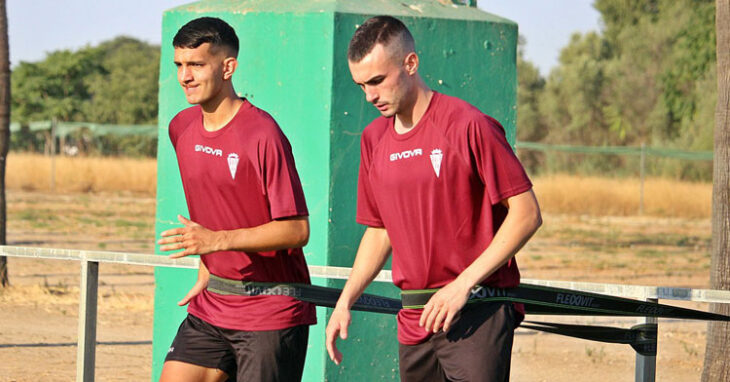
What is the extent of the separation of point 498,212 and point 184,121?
144 centimetres

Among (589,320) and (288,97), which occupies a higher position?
(288,97)

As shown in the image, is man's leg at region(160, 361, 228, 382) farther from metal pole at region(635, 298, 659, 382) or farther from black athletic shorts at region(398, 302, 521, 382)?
metal pole at region(635, 298, 659, 382)

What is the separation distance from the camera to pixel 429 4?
22.2ft

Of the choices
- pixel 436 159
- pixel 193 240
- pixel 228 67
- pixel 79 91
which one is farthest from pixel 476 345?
pixel 79 91

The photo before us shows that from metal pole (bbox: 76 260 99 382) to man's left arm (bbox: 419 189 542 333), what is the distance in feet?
7.04

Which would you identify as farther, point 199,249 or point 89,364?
point 89,364

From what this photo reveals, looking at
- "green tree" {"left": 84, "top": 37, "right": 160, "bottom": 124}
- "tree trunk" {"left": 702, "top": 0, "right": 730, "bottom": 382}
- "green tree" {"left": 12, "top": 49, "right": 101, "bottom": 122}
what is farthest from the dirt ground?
"green tree" {"left": 84, "top": 37, "right": 160, "bottom": 124}

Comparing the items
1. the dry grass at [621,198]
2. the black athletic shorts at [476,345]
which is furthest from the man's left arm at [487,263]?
the dry grass at [621,198]

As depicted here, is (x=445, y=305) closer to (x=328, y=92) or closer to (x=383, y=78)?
(x=383, y=78)

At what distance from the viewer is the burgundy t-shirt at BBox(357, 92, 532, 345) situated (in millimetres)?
3536

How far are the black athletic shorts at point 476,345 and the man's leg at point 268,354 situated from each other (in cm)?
61

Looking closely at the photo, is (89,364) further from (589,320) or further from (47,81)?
(47,81)

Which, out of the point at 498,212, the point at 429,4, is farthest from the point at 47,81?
the point at 498,212

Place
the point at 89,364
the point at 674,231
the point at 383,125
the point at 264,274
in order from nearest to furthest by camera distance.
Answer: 1. the point at 383,125
2. the point at 264,274
3. the point at 89,364
4. the point at 674,231
